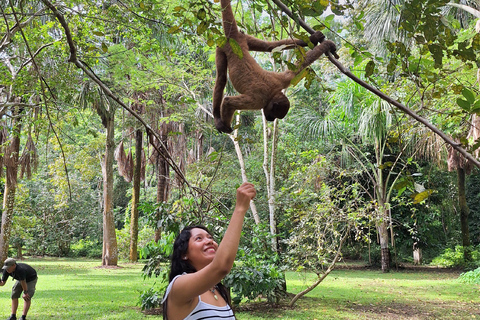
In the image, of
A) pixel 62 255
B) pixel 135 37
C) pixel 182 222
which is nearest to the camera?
pixel 182 222

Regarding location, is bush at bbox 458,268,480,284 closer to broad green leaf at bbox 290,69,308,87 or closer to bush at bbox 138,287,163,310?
bush at bbox 138,287,163,310

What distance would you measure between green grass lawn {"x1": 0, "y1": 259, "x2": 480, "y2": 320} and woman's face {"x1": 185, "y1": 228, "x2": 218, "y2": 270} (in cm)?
548

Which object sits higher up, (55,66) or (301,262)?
(55,66)

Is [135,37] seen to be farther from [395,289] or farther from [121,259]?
[121,259]

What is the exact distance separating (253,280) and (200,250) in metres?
5.10

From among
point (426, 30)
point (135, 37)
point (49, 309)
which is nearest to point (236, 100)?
point (426, 30)

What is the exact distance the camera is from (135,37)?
724 centimetres

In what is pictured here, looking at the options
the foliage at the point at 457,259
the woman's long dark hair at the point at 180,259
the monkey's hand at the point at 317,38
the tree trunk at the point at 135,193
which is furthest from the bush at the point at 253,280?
the foliage at the point at 457,259

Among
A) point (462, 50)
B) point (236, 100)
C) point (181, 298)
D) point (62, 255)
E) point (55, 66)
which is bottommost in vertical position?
point (62, 255)

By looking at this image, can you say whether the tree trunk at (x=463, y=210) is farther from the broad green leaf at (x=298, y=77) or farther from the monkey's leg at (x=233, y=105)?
the broad green leaf at (x=298, y=77)

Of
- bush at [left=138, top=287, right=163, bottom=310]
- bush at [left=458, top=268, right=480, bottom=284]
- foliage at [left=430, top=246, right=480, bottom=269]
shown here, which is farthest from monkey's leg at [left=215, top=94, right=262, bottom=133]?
foliage at [left=430, top=246, right=480, bottom=269]

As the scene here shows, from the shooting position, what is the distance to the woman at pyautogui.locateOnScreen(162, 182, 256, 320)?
5.18 feet

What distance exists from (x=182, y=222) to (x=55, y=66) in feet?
14.9

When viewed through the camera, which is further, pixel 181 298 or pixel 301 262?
pixel 301 262
